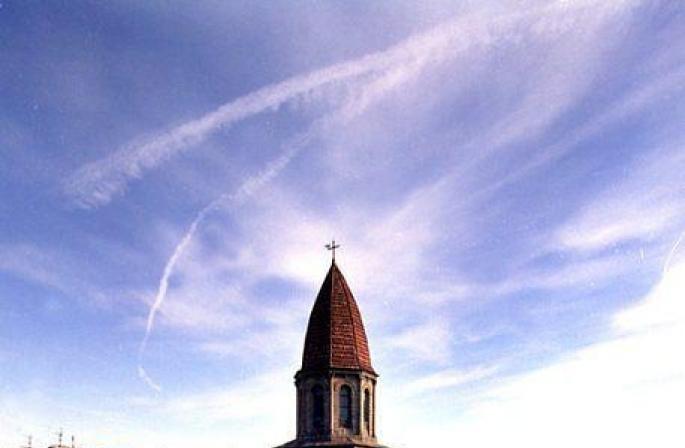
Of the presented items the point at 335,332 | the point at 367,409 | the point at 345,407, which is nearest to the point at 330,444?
the point at 345,407

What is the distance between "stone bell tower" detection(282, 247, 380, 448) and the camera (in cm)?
4559

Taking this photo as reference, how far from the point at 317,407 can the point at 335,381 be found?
1635 mm

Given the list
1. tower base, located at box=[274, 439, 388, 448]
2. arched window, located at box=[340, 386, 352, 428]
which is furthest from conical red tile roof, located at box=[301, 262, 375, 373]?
tower base, located at box=[274, 439, 388, 448]

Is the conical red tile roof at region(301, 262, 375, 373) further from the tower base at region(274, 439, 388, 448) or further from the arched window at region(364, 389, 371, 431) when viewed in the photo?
the tower base at region(274, 439, 388, 448)

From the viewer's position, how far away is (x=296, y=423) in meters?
46.7

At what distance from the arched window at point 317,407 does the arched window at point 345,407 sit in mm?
1039

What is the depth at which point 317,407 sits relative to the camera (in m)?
46.4

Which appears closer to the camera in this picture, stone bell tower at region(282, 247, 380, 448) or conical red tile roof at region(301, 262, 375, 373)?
stone bell tower at region(282, 247, 380, 448)

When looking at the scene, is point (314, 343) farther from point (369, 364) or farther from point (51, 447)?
point (51, 447)

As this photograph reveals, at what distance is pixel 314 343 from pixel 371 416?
493 centimetres

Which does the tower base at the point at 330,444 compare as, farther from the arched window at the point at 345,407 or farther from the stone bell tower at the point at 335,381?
the arched window at the point at 345,407

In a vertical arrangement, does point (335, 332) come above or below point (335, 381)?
above

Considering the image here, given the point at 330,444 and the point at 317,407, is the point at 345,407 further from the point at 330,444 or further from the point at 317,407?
the point at 330,444

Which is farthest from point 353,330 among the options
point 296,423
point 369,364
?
point 296,423
